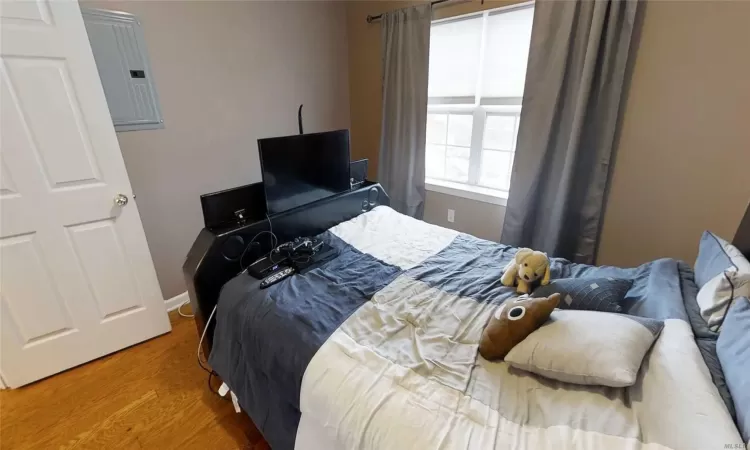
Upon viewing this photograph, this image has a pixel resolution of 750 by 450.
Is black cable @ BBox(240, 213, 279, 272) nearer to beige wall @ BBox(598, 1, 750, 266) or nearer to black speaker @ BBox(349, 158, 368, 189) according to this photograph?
black speaker @ BBox(349, 158, 368, 189)

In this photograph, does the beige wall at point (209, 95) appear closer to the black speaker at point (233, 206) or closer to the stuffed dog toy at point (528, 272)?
the black speaker at point (233, 206)

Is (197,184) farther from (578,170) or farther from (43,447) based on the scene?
(578,170)

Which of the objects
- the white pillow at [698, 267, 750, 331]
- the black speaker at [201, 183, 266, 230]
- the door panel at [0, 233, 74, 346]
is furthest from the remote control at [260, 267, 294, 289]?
the white pillow at [698, 267, 750, 331]

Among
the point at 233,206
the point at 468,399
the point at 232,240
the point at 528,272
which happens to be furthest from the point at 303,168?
the point at 468,399

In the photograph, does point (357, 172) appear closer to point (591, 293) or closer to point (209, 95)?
point (209, 95)

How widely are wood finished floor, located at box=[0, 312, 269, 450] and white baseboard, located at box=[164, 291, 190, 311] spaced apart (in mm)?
453

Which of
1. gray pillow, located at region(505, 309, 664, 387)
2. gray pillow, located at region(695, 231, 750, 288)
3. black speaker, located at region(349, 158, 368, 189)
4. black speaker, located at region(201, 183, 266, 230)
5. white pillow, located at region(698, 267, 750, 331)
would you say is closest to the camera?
gray pillow, located at region(505, 309, 664, 387)

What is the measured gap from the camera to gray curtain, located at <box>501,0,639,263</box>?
1783mm

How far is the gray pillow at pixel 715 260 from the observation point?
1055 mm

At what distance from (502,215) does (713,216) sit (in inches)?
45.2

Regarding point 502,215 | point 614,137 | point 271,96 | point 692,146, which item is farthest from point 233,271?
point 692,146

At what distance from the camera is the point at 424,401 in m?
0.88

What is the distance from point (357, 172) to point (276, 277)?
118 cm

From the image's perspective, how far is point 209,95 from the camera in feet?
7.25
